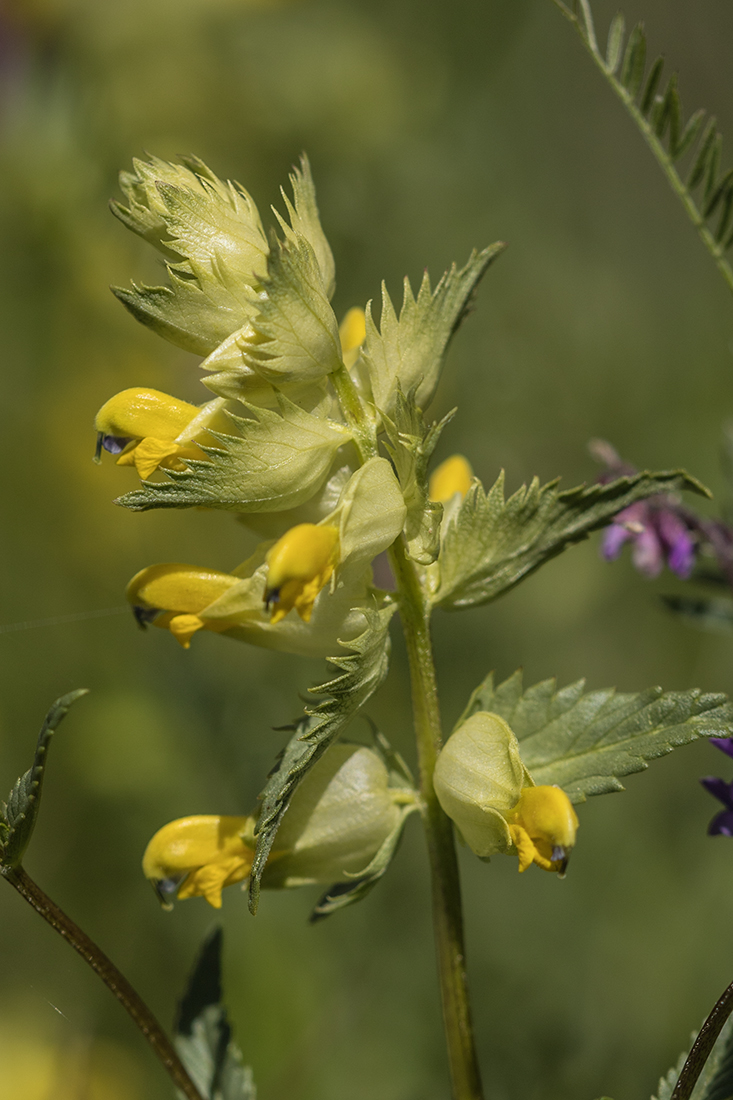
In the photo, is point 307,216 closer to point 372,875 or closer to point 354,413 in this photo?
point 354,413

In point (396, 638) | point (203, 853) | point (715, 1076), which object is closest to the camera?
point (715, 1076)

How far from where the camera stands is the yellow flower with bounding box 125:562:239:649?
879 millimetres

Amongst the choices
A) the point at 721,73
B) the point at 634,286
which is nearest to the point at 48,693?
the point at 634,286

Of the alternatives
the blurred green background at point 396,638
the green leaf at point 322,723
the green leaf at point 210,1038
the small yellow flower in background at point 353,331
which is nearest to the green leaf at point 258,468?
the green leaf at point 322,723

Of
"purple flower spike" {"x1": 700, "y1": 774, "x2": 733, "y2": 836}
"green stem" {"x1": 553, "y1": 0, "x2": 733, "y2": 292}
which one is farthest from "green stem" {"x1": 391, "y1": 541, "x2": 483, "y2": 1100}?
"green stem" {"x1": 553, "y1": 0, "x2": 733, "y2": 292}

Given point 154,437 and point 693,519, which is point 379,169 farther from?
point 154,437

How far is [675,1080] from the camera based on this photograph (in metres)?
0.77

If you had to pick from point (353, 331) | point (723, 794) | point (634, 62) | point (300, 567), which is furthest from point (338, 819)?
point (634, 62)

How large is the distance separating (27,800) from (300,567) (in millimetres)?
287

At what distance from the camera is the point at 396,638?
2.81m

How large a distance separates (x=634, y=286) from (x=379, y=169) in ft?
4.00

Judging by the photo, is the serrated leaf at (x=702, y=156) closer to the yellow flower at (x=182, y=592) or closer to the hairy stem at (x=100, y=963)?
the yellow flower at (x=182, y=592)

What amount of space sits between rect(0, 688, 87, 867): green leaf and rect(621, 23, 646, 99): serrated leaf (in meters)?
0.80

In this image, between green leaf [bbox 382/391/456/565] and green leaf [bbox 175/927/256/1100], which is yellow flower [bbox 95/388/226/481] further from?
green leaf [bbox 175/927/256/1100]
